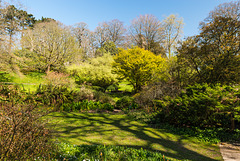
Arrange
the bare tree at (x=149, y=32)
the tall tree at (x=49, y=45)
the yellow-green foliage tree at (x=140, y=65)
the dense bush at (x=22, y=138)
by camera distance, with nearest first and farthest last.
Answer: the dense bush at (x=22, y=138), the yellow-green foliage tree at (x=140, y=65), the tall tree at (x=49, y=45), the bare tree at (x=149, y=32)

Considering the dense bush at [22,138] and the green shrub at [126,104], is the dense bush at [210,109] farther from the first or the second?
the dense bush at [22,138]

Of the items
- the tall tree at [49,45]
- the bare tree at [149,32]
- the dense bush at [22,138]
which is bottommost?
the dense bush at [22,138]

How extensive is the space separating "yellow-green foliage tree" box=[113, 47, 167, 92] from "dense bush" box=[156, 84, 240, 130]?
5811 mm

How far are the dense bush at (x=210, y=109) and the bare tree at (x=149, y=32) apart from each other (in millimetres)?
21618

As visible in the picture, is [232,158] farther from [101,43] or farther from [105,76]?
[101,43]

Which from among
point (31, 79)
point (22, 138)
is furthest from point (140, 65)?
point (31, 79)

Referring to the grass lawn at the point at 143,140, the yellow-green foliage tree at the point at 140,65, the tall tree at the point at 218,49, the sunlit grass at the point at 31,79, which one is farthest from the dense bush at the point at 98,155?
the sunlit grass at the point at 31,79

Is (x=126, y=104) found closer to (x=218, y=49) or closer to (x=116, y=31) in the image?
(x=218, y=49)

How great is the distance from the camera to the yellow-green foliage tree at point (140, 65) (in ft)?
41.5

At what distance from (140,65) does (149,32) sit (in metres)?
16.6

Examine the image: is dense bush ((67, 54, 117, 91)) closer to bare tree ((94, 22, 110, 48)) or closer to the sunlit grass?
the sunlit grass

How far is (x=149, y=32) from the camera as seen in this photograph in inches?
1067

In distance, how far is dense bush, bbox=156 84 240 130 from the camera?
18.7ft

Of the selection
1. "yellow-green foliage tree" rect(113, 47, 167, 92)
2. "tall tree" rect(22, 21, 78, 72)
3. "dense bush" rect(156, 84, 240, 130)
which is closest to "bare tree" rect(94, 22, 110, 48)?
"tall tree" rect(22, 21, 78, 72)
